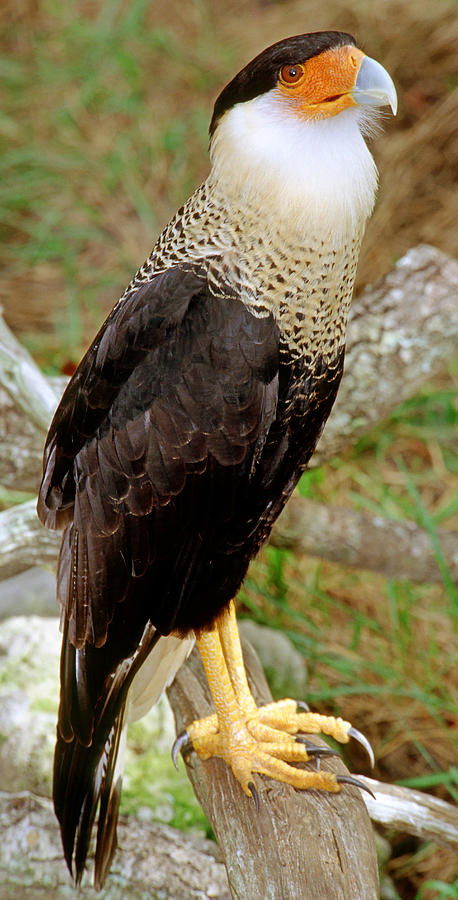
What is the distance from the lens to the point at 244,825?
1.76 m

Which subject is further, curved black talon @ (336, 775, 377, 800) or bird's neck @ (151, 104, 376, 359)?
curved black talon @ (336, 775, 377, 800)

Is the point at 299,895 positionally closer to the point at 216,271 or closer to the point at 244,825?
the point at 244,825

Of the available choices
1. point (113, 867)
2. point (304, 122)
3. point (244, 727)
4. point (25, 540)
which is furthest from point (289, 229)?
point (113, 867)

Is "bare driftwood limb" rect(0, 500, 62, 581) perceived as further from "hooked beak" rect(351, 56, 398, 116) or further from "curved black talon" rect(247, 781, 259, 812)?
"hooked beak" rect(351, 56, 398, 116)

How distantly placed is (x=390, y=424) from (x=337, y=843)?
2.32 meters

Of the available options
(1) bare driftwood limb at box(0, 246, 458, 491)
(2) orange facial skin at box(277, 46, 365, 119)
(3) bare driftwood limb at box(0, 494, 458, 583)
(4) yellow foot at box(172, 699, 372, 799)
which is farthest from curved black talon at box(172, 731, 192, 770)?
(2) orange facial skin at box(277, 46, 365, 119)

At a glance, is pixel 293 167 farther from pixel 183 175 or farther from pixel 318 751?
pixel 183 175

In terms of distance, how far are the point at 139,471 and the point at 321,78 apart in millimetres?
739

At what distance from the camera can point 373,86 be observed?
59.1 inches

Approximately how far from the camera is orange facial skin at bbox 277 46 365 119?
4.96 ft

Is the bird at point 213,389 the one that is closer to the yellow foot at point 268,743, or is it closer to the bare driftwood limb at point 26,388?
the yellow foot at point 268,743

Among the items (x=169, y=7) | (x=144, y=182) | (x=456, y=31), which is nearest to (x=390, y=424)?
(x=144, y=182)

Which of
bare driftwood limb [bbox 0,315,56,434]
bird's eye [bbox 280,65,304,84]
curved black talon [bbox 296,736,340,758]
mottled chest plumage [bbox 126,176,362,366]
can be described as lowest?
curved black talon [bbox 296,736,340,758]

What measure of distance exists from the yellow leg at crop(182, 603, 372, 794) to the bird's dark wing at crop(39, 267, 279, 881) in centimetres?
20
